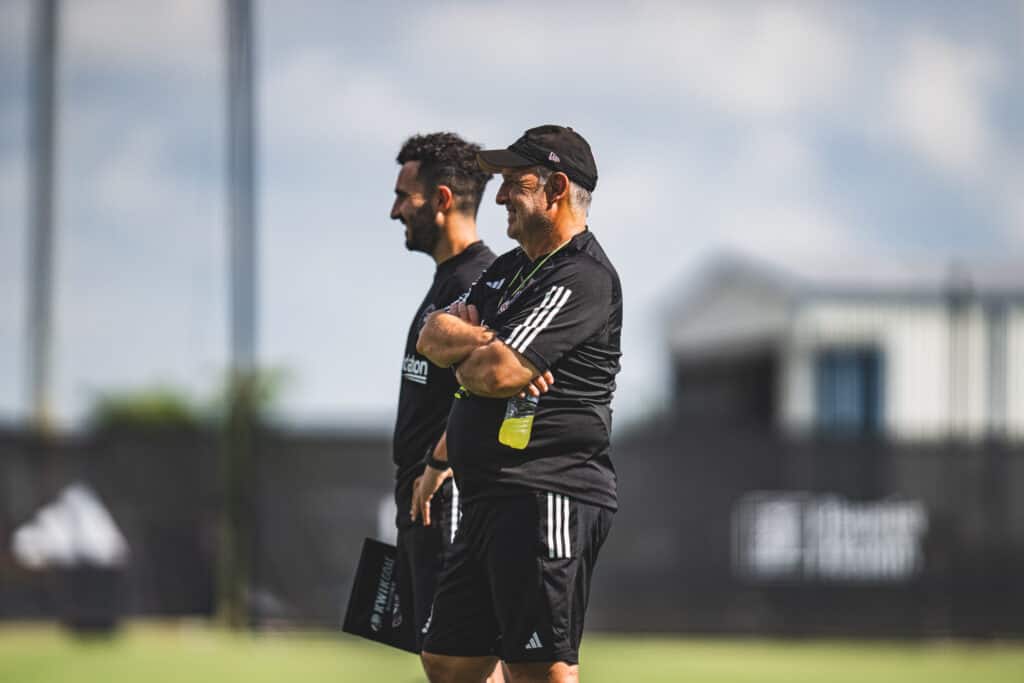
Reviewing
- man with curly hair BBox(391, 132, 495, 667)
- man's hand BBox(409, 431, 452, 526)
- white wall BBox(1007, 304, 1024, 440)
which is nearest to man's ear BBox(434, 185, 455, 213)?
man with curly hair BBox(391, 132, 495, 667)

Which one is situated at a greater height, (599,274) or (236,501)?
(599,274)

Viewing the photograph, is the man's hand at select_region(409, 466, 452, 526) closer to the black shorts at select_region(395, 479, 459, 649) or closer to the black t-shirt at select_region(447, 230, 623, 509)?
the black shorts at select_region(395, 479, 459, 649)

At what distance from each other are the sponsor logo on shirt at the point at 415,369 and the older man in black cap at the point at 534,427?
2.43 feet

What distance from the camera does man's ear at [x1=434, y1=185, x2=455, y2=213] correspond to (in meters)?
6.05

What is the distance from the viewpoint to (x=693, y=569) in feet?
45.0

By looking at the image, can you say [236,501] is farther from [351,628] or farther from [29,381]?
[351,628]

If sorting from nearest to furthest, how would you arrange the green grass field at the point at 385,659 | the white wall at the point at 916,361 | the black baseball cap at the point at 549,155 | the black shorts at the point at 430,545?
the black baseball cap at the point at 549,155
the black shorts at the point at 430,545
the green grass field at the point at 385,659
the white wall at the point at 916,361

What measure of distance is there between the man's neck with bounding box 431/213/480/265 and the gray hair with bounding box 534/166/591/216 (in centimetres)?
97

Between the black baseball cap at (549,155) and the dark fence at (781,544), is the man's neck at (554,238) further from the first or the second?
the dark fence at (781,544)

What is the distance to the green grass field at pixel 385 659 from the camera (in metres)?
11.1

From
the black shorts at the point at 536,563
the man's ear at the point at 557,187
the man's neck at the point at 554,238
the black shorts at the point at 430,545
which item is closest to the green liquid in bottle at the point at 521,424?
the black shorts at the point at 536,563

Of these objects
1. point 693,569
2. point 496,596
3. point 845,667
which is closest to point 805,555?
point 693,569

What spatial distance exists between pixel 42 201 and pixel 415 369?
9.85 meters

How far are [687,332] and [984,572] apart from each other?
56.5 feet
